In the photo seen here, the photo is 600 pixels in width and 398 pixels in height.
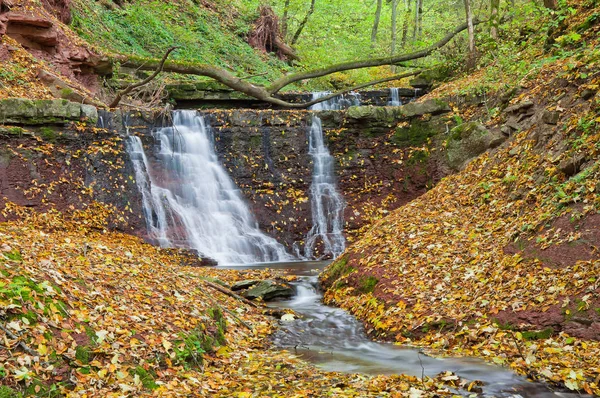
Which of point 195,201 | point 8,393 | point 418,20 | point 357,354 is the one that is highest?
point 418,20

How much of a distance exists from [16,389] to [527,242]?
608 cm

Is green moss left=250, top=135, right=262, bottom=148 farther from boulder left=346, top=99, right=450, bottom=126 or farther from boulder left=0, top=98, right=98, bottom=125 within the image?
boulder left=0, top=98, right=98, bottom=125

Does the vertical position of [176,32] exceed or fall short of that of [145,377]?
it exceeds it

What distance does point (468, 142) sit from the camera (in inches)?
504

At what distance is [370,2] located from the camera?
116ft

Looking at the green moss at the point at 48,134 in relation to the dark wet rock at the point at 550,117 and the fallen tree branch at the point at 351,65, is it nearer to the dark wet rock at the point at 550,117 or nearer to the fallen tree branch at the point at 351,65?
the fallen tree branch at the point at 351,65

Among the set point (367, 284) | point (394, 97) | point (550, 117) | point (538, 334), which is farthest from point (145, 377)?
point (394, 97)

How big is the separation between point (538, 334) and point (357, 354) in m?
2.05

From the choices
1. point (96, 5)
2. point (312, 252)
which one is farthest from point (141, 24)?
point (312, 252)

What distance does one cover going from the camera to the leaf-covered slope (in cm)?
546

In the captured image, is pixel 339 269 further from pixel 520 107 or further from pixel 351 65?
pixel 351 65

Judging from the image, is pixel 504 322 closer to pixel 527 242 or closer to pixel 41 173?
pixel 527 242

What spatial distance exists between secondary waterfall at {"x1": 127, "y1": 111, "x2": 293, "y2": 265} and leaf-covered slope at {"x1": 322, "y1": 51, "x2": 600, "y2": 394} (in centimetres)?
419

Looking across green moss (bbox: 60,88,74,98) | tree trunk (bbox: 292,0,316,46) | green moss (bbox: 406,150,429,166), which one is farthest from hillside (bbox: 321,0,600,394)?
tree trunk (bbox: 292,0,316,46)
